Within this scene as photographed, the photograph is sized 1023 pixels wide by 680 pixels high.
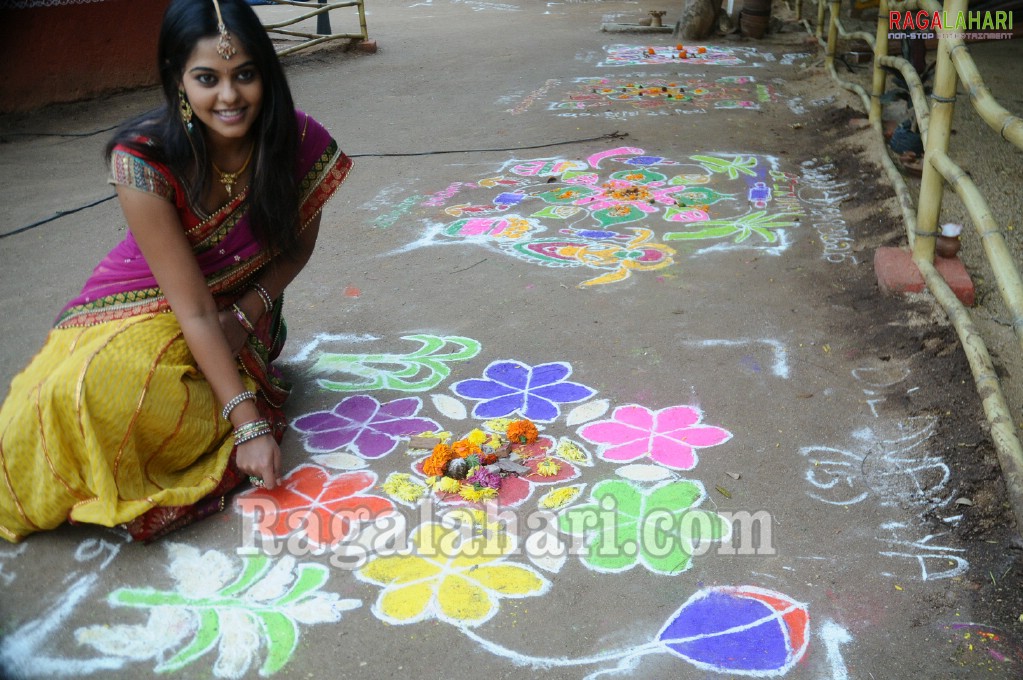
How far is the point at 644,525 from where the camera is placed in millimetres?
1918

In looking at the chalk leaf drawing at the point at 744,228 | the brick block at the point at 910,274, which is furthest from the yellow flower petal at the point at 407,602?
the chalk leaf drawing at the point at 744,228

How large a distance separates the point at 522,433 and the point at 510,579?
0.53 meters

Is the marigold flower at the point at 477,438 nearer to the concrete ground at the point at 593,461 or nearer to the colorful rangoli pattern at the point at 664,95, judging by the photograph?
the concrete ground at the point at 593,461

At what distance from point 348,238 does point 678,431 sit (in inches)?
79.9

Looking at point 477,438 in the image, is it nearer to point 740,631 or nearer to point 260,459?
point 260,459

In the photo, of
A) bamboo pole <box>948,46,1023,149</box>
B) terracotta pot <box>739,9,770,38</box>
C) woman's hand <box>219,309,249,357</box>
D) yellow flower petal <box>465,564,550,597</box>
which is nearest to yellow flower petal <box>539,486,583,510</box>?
yellow flower petal <box>465,564,550,597</box>

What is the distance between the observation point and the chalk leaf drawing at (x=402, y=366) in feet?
8.36

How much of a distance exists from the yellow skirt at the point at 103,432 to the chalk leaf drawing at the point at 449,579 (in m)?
0.50

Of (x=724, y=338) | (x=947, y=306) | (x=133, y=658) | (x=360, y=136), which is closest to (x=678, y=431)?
(x=724, y=338)

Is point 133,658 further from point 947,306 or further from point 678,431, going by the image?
point 947,306

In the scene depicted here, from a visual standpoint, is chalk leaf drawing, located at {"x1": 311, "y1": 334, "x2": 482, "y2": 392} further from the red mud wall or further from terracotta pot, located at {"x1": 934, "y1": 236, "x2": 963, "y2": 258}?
the red mud wall

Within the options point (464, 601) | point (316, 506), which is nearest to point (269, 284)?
point (316, 506)

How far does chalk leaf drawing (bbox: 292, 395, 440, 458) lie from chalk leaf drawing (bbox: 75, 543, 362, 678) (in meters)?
0.45

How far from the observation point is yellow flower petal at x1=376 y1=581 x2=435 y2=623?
169cm
